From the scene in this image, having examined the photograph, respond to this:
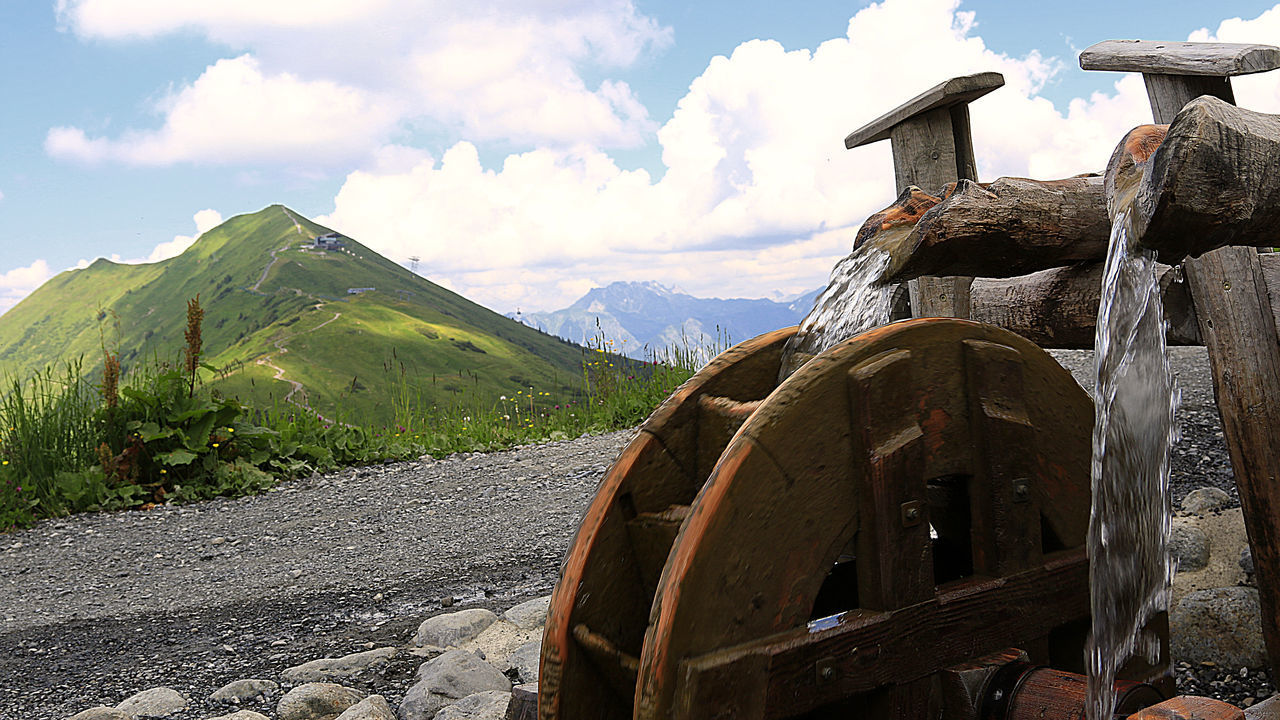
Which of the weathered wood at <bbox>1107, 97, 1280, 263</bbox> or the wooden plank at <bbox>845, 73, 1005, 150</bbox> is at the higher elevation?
the wooden plank at <bbox>845, 73, 1005, 150</bbox>

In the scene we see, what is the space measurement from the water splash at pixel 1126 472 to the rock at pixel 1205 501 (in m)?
2.18

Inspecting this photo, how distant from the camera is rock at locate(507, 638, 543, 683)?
3383mm

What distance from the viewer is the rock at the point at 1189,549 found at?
11.4 ft

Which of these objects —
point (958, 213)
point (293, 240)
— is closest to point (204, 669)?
point (958, 213)

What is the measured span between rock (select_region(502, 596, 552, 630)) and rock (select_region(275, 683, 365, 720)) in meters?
0.77

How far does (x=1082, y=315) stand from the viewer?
2.70 metres

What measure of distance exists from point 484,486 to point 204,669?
3.05 metres

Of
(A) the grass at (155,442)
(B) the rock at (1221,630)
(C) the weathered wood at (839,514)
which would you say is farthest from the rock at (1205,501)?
(A) the grass at (155,442)

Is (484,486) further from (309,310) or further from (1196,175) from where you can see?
(309,310)

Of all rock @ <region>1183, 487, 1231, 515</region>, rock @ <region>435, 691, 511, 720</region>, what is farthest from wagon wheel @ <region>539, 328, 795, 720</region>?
rock @ <region>1183, 487, 1231, 515</region>

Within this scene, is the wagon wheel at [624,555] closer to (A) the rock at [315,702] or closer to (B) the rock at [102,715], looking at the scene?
(A) the rock at [315,702]

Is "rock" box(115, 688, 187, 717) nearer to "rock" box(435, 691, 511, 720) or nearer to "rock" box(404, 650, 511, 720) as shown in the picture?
"rock" box(404, 650, 511, 720)

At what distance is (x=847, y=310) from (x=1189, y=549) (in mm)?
2187

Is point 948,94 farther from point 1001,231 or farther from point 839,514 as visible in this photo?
point 839,514
